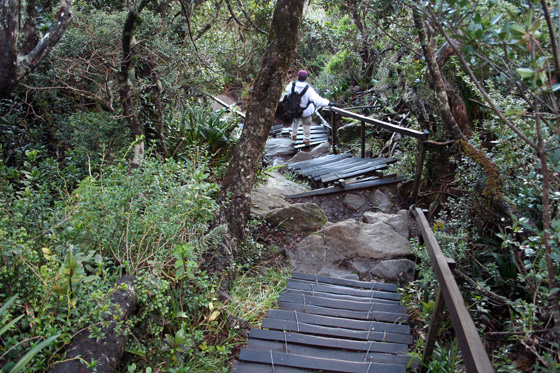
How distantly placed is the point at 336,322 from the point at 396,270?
4.80 ft

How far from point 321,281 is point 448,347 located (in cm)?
162

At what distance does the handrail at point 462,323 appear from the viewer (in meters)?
1.87

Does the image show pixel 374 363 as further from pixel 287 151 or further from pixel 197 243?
pixel 287 151

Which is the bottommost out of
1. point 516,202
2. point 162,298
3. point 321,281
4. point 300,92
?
point 321,281

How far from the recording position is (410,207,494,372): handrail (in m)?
1.87

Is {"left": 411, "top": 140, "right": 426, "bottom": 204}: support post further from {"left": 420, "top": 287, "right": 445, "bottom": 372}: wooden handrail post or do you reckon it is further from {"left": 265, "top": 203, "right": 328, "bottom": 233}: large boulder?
{"left": 420, "top": 287, "right": 445, "bottom": 372}: wooden handrail post

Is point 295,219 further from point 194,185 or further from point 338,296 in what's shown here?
point 194,185

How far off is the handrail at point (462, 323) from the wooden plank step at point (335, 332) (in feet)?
2.78

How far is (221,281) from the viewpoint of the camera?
3.88 meters

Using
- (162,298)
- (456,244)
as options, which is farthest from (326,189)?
(162,298)

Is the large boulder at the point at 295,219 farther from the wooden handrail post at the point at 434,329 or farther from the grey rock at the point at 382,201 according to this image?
the wooden handrail post at the point at 434,329

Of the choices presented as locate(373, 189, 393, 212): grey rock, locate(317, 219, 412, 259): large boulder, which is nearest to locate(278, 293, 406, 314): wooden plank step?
locate(317, 219, 412, 259): large boulder

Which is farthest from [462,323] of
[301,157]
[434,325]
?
[301,157]

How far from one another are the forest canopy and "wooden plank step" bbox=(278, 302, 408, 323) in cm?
25
